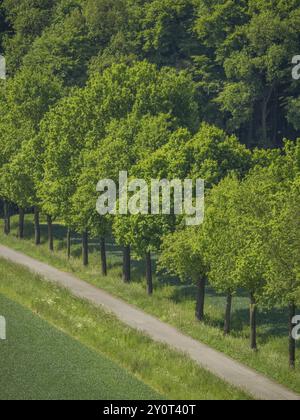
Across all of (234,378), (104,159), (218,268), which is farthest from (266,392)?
(104,159)

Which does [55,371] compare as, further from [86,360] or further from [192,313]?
[192,313]

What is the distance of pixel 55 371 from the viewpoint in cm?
4950

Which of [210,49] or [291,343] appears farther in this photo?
[210,49]

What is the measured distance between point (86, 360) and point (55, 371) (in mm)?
3450

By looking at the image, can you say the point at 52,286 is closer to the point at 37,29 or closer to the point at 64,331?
the point at 64,331

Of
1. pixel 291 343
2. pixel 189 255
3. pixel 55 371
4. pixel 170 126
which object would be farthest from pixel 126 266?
pixel 55 371

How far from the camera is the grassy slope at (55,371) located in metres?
45.8

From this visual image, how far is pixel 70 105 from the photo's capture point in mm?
88875

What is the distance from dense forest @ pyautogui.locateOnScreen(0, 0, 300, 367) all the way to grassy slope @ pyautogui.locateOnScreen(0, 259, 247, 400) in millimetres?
7749

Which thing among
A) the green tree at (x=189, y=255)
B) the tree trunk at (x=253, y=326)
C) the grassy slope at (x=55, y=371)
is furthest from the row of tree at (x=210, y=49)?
the grassy slope at (x=55, y=371)

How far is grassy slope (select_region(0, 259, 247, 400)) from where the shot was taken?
155 feet

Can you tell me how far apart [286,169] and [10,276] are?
2499cm

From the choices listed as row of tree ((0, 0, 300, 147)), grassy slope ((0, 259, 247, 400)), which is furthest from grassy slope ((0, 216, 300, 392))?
row of tree ((0, 0, 300, 147))

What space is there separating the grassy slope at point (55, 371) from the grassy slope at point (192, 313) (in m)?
10.6
